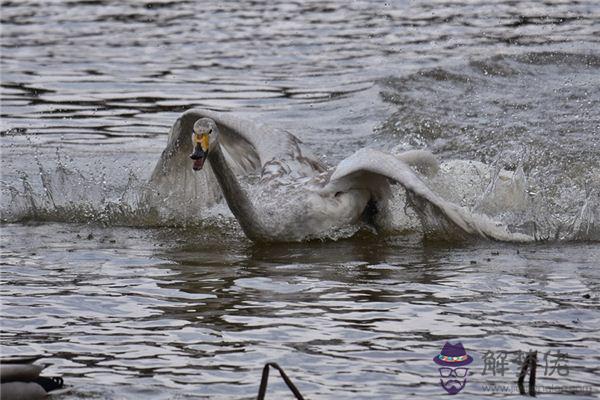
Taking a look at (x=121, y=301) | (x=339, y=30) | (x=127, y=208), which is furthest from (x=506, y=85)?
(x=121, y=301)

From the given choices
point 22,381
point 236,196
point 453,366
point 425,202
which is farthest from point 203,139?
point 22,381

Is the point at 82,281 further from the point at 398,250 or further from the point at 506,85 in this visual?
the point at 506,85

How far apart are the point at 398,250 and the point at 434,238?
0.31m

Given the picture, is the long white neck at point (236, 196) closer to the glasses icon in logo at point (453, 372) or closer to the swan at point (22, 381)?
the glasses icon in logo at point (453, 372)

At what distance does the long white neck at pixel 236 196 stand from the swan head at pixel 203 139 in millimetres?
118

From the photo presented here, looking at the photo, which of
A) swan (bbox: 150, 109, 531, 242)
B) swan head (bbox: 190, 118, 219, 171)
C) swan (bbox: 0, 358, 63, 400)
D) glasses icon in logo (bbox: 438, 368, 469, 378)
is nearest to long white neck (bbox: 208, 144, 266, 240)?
swan (bbox: 150, 109, 531, 242)

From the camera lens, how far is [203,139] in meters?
9.42

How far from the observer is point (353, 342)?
23.3ft

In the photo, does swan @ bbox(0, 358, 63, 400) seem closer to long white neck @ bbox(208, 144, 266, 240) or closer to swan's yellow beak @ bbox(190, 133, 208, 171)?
swan's yellow beak @ bbox(190, 133, 208, 171)

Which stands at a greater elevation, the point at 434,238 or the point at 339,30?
the point at 339,30

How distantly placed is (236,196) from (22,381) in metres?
4.21

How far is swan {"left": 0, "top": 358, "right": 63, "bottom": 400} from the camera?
5.63 m

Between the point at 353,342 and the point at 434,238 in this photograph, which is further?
the point at 434,238

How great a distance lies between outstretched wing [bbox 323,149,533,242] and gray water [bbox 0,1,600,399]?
6.1 inches
